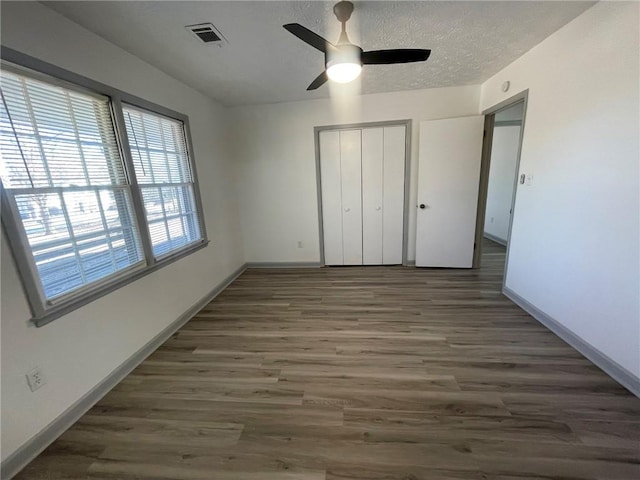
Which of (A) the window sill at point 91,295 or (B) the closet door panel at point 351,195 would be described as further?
(B) the closet door panel at point 351,195

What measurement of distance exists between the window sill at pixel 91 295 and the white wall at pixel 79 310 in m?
0.04

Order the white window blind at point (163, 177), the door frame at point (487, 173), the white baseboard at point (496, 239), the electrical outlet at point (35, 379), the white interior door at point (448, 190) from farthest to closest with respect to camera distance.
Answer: the white baseboard at point (496, 239), the white interior door at point (448, 190), the door frame at point (487, 173), the white window blind at point (163, 177), the electrical outlet at point (35, 379)

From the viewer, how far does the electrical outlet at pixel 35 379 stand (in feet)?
4.60

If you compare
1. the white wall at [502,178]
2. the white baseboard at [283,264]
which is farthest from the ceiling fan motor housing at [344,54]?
the white wall at [502,178]

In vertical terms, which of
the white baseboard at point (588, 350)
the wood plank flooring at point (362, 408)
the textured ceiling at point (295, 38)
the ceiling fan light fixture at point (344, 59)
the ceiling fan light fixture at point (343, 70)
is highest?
the textured ceiling at point (295, 38)

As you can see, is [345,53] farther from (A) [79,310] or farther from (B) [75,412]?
(B) [75,412]

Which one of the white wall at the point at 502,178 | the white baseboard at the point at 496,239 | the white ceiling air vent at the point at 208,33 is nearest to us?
the white ceiling air vent at the point at 208,33

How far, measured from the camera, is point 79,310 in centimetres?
166

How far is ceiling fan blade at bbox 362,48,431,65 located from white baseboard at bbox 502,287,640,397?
95.2 inches

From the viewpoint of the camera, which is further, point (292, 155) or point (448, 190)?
point (292, 155)

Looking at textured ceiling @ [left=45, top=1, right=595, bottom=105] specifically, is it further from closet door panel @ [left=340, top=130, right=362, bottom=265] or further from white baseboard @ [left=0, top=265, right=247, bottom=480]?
white baseboard @ [left=0, top=265, right=247, bottom=480]

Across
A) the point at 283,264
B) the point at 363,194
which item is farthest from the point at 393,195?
the point at 283,264

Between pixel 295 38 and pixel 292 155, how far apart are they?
73.7 inches

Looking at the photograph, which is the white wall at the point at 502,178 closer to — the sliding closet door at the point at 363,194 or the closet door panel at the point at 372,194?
the sliding closet door at the point at 363,194
